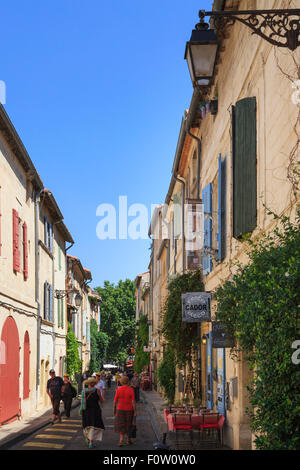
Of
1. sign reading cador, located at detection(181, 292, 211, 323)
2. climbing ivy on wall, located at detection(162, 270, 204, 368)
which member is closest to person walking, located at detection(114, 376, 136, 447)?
sign reading cador, located at detection(181, 292, 211, 323)

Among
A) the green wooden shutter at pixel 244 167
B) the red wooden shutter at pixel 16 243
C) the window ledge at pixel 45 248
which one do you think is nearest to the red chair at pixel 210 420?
the green wooden shutter at pixel 244 167

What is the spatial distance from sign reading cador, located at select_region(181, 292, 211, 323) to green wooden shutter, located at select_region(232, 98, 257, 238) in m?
3.71

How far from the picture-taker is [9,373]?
19109 mm

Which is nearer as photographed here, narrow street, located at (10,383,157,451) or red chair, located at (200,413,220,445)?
red chair, located at (200,413,220,445)

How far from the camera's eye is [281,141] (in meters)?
8.85

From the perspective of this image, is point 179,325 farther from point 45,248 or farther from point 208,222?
point 45,248

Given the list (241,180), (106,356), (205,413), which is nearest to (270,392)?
(241,180)

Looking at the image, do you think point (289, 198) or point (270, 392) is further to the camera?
point (289, 198)

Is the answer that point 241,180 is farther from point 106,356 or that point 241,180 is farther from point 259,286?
point 106,356

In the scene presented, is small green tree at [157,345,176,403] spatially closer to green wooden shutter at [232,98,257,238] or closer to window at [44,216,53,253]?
window at [44,216,53,253]

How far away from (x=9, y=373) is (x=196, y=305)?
7.05 meters

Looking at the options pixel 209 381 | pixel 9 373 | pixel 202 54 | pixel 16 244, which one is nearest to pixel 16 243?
pixel 16 244

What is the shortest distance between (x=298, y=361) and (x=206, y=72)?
3.45 m

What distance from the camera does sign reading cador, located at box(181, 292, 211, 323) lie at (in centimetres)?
1492
